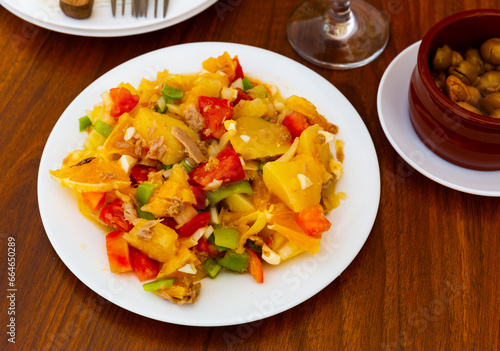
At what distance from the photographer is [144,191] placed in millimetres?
1359

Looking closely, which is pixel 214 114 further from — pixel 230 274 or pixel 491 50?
pixel 491 50

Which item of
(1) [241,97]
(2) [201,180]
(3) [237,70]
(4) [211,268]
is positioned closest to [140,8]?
(3) [237,70]

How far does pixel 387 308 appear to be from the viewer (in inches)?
55.2

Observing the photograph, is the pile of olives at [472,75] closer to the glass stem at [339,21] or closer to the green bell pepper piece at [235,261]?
the glass stem at [339,21]

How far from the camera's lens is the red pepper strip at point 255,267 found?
4.31ft

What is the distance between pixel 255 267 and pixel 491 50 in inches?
39.3

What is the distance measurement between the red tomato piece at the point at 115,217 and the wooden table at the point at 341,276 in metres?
0.23

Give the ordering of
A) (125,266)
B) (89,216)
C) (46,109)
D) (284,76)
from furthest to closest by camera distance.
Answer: (46,109)
(284,76)
(89,216)
(125,266)

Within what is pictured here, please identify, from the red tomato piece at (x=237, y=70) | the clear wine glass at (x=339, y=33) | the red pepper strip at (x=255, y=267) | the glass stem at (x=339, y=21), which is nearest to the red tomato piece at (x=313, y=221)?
the red pepper strip at (x=255, y=267)

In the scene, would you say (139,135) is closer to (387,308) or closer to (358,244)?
(358,244)

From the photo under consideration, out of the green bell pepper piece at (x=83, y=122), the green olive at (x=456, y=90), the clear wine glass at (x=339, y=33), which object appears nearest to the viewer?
the green olive at (x=456, y=90)

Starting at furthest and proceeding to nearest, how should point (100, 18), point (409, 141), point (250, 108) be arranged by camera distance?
1. point (100, 18)
2. point (409, 141)
3. point (250, 108)

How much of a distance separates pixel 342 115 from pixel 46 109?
1.06 metres

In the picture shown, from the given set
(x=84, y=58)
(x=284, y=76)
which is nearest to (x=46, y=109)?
(x=84, y=58)
